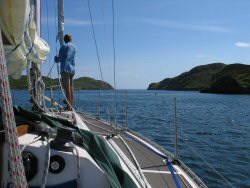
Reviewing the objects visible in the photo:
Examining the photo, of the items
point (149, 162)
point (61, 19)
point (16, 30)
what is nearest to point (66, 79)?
point (61, 19)

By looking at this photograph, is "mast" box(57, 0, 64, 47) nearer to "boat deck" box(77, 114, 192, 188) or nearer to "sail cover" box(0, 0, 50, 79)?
"boat deck" box(77, 114, 192, 188)

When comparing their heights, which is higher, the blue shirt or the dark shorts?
the blue shirt

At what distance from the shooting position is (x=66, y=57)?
24.3ft

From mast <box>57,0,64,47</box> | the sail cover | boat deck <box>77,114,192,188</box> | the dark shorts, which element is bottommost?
boat deck <box>77,114,192,188</box>

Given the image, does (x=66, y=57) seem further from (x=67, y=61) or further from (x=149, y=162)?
(x=149, y=162)

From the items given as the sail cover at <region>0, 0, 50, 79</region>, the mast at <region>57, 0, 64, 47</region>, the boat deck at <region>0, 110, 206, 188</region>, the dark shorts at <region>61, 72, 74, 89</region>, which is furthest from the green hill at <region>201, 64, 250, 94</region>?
the sail cover at <region>0, 0, 50, 79</region>

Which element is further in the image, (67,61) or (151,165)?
(67,61)

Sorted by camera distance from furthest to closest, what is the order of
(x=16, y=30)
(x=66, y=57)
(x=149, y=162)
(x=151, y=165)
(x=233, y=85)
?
(x=233, y=85) < (x=66, y=57) < (x=149, y=162) < (x=151, y=165) < (x=16, y=30)

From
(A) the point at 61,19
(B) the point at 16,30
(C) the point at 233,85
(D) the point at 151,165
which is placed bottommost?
(D) the point at 151,165

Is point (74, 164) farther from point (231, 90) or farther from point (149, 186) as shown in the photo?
point (231, 90)

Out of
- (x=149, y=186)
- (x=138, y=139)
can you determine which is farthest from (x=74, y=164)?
(x=138, y=139)

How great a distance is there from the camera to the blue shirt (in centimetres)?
741

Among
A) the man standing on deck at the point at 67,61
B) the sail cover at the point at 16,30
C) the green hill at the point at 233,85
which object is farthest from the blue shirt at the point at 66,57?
the green hill at the point at 233,85

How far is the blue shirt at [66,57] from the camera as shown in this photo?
7414 millimetres
